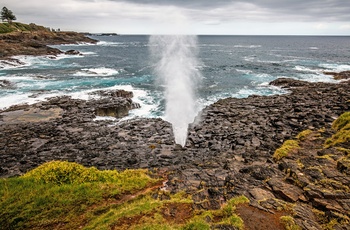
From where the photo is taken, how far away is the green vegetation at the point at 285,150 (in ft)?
56.0

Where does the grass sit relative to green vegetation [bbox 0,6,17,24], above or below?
below

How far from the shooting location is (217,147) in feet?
72.5

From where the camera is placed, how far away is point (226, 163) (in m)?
17.1

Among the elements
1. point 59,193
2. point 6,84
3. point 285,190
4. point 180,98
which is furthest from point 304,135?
point 6,84

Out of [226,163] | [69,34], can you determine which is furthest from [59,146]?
[69,34]

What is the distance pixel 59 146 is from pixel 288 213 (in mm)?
20121

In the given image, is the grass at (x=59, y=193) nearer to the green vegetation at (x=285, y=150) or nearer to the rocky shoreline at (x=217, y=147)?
the rocky shoreline at (x=217, y=147)

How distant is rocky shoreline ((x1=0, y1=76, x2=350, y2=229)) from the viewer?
12.1m

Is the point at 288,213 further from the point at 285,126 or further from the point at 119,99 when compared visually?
the point at 119,99

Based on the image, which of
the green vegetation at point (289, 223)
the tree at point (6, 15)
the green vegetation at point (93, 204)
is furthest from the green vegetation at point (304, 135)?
the tree at point (6, 15)

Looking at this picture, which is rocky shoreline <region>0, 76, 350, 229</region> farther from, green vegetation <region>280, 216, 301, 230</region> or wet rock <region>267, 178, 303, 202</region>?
green vegetation <region>280, 216, 301, 230</region>

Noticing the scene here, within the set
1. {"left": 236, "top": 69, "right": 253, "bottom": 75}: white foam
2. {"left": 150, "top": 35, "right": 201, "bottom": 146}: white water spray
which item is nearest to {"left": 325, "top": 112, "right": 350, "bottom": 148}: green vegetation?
{"left": 150, "top": 35, "right": 201, "bottom": 146}: white water spray

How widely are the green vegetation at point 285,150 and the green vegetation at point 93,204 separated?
712 cm

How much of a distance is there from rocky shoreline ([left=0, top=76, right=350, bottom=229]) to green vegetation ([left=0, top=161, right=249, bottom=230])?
3.76 feet
